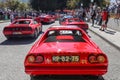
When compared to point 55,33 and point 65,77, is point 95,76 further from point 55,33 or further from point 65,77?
point 55,33

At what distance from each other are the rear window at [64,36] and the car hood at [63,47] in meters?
0.32

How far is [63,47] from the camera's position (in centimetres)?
667

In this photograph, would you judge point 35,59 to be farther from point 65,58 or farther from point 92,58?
point 92,58

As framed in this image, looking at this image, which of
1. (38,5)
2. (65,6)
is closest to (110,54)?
(38,5)

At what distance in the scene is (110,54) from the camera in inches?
444

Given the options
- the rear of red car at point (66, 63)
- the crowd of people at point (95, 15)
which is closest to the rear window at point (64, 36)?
the rear of red car at point (66, 63)

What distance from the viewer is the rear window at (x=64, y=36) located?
7559 millimetres

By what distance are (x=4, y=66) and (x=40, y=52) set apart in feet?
9.07

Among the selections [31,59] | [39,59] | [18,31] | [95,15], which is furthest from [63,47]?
[95,15]

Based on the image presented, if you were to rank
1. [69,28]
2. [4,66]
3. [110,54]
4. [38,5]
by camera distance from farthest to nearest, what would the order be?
1. [38,5]
2. [110,54]
3. [4,66]
4. [69,28]

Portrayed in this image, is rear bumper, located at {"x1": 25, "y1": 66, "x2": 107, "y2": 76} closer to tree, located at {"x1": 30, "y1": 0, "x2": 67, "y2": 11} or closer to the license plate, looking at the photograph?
the license plate

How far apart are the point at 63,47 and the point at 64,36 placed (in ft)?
4.13

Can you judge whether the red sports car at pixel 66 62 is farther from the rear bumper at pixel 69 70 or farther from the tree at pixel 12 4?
the tree at pixel 12 4

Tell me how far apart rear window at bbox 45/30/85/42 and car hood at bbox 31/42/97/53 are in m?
0.32
